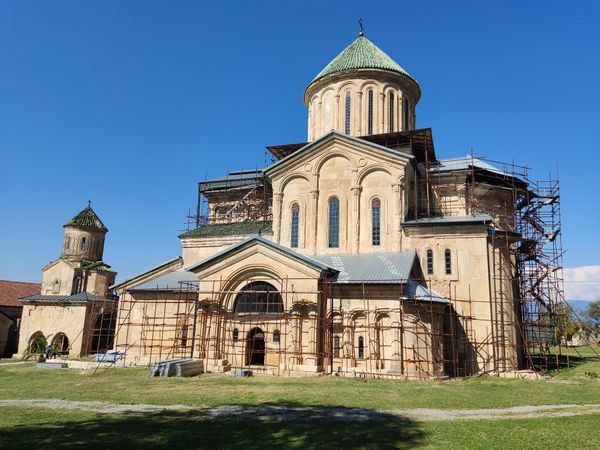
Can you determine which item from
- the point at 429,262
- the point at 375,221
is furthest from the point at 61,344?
the point at 429,262

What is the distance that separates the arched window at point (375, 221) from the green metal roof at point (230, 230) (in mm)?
6765

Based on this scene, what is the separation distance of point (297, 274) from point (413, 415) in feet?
35.0

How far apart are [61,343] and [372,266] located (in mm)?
25462

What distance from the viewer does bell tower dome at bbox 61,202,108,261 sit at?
39.9m

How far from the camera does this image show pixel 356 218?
26.2 metres

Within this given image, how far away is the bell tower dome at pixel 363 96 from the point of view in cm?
3066

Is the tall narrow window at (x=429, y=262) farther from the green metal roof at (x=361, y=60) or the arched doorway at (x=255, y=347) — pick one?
the green metal roof at (x=361, y=60)

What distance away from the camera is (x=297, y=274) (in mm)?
22453

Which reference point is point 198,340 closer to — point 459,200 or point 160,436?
point 160,436

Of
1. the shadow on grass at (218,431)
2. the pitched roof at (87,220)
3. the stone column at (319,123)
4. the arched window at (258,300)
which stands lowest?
the shadow on grass at (218,431)

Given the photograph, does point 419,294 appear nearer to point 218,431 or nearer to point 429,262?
point 429,262

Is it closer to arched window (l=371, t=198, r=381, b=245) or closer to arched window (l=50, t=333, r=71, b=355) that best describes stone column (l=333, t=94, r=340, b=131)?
arched window (l=371, t=198, r=381, b=245)

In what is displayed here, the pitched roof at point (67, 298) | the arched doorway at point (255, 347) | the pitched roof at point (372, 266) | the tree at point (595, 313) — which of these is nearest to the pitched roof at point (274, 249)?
the pitched roof at point (372, 266)

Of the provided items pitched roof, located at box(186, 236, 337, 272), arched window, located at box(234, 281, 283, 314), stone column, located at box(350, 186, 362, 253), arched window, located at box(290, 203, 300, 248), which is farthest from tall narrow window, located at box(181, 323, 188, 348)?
stone column, located at box(350, 186, 362, 253)
